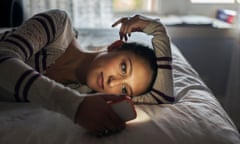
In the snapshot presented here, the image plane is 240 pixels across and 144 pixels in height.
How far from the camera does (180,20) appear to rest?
223cm

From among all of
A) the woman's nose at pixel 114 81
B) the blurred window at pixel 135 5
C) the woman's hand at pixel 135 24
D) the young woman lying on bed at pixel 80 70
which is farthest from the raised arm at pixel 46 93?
the blurred window at pixel 135 5

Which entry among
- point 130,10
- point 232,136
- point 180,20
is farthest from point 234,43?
point 232,136

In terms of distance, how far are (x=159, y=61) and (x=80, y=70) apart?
0.28 metres

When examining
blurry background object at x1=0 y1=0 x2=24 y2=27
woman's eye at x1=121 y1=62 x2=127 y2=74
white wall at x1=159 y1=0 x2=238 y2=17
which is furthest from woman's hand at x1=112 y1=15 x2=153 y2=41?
white wall at x1=159 y1=0 x2=238 y2=17

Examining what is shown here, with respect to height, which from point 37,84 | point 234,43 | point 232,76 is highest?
point 37,84

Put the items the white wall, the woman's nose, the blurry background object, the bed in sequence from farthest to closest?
the white wall
the blurry background object
the woman's nose
the bed

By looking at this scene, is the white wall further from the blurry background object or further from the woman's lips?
the woman's lips

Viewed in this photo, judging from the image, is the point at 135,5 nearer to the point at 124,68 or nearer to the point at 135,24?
the point at 135,24

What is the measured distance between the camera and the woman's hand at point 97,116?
0.74 m

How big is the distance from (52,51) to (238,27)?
1342mm

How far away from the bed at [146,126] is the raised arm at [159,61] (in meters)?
0.04

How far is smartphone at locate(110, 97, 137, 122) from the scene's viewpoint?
775 mm

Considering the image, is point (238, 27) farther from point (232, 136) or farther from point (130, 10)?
point (232, 136)

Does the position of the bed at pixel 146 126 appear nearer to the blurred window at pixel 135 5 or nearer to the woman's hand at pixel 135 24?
the woman's hand at pixel 135 24
